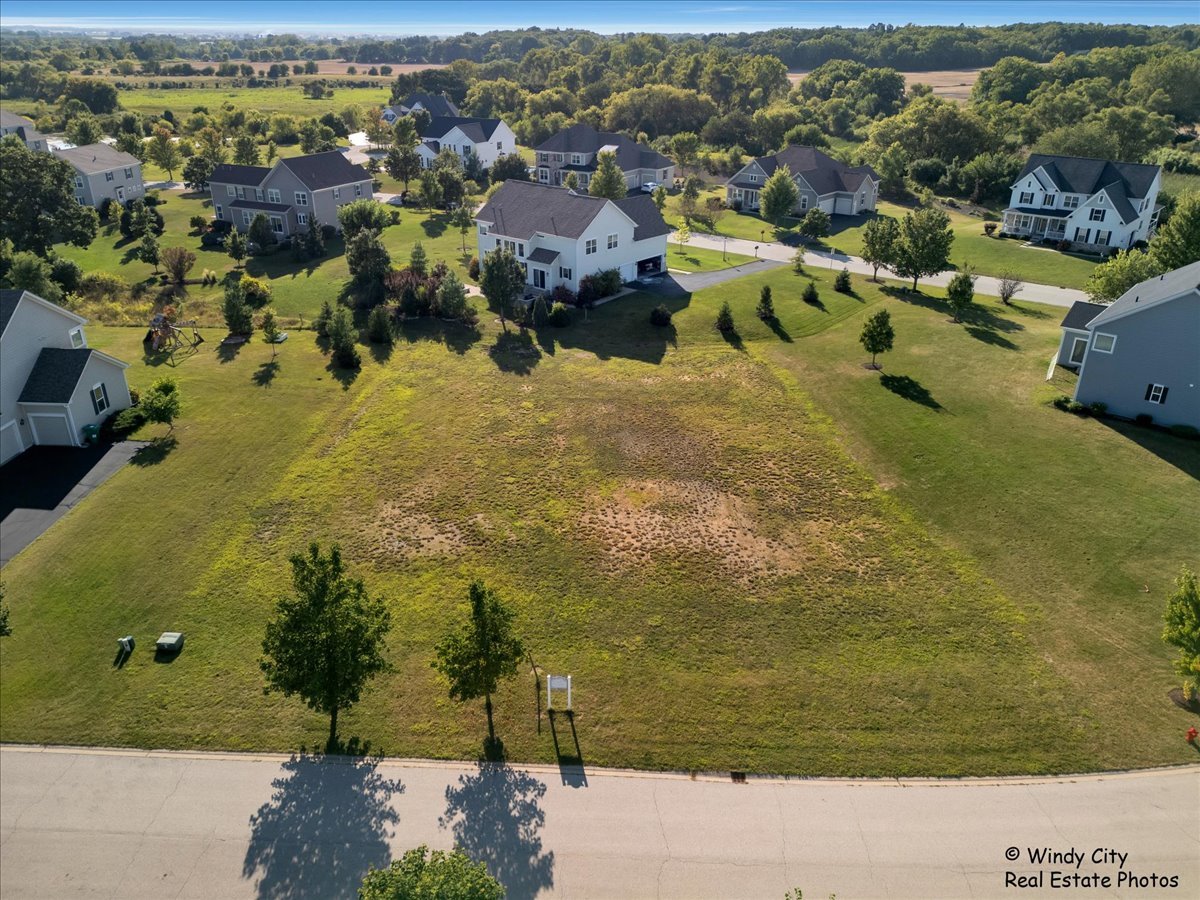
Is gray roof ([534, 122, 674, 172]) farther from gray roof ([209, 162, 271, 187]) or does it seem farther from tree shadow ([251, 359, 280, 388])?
tree shadow ([251, 359, 280, 388])

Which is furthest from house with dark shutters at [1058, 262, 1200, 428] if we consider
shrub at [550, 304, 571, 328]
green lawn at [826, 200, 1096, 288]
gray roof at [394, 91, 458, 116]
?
gray roof at [394, 91, 458, 116]

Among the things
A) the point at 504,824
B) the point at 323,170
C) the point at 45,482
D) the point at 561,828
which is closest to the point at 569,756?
the point at 561,828

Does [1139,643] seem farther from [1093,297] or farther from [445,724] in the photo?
[1093,297]

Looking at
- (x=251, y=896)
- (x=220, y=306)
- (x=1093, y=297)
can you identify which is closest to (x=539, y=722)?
(x=251, y=896)

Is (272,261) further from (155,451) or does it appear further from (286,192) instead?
(155,451)

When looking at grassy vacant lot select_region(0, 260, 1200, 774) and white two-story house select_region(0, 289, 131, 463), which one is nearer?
grassy vacant lot select_region(0, 260, 1200, 774)

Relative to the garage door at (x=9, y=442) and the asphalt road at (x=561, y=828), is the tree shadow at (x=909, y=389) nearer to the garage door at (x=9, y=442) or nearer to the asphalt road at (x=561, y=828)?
the asphalt road at (x=561, y=828)

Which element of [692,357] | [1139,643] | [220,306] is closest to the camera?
[1139,643]

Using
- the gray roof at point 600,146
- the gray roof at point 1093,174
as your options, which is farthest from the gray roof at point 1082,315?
the gray roof at point 600,146
